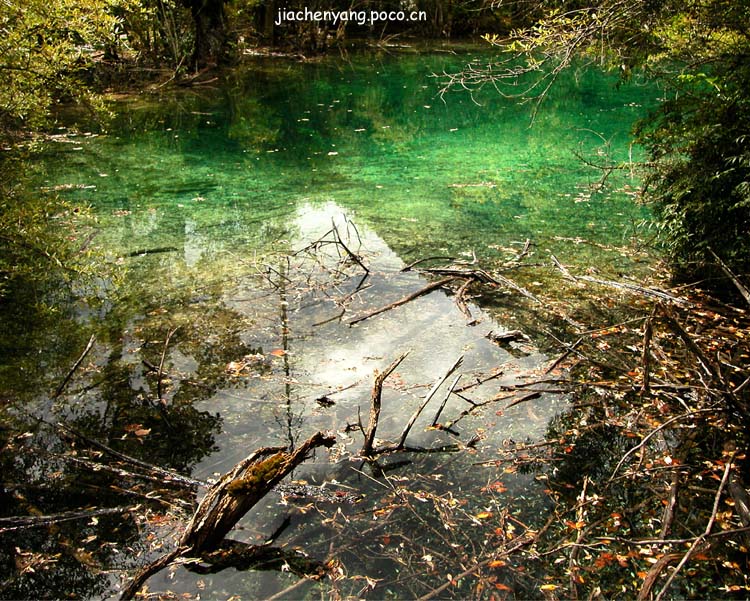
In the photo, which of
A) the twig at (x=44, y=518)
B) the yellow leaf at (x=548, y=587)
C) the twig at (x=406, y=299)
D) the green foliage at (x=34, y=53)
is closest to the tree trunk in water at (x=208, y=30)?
the green foliage at (x=34, y=53)

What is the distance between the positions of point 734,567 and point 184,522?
2876 mm

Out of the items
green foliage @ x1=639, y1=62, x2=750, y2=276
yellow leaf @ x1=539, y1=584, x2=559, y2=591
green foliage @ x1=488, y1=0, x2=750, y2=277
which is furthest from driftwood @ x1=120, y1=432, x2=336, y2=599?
green foliage @ x1=639, y1=62, x2=750, y2=276

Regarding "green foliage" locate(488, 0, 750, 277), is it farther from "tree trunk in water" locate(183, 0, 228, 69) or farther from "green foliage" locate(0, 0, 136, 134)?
"tree trunk in water" locate(183, 0, 228, 69)

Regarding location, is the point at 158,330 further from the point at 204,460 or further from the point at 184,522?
the point at 184,522

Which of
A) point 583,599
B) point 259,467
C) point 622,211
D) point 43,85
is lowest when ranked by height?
point 583,599

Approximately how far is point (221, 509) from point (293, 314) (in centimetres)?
304

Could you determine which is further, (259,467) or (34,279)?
(34,279)

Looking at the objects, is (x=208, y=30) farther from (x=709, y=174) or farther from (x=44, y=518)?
(x=44, y=518)

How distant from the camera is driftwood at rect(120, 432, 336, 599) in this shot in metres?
3.44

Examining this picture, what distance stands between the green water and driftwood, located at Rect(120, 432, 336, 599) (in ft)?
0.46

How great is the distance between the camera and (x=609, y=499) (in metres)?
3.96

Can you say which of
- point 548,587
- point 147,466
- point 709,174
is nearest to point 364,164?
point 709,174

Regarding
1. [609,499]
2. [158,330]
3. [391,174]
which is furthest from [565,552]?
[391,174]

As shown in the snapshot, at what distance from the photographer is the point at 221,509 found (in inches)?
137
